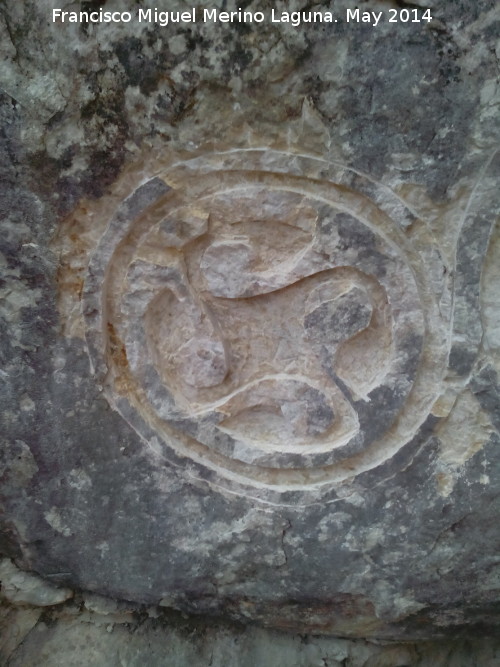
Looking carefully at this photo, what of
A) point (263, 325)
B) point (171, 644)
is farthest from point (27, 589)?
point (263, 325)

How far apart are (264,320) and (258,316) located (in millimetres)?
18

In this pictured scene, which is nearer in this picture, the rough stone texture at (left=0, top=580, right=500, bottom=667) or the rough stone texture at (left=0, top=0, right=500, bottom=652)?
the rough stone texture at (left=0, top=0, right=500, bottom=652)

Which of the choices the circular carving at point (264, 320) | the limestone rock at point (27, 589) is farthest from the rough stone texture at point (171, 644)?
the circular carving at point (264, 320)

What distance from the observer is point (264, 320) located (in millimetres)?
1570

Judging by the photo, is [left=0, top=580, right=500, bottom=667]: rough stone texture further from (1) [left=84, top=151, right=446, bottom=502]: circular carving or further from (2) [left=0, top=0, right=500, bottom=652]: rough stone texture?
(1) [left=84, top=151, right=446, bottom=502]: circular carving

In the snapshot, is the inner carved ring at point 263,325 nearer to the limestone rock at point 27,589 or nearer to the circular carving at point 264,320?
the circular carving at point 264,320

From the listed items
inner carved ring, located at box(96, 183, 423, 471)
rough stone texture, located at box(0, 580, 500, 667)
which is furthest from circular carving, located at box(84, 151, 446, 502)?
rough stone texture, located at box(0, 580, 500, 667)

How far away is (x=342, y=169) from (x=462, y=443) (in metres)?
0.73

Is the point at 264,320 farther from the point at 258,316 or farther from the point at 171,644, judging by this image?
the point at 171,644

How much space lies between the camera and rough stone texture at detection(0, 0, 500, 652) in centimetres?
133

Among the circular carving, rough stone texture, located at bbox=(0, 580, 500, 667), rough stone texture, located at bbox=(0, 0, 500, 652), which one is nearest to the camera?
rough stone texture, located at bbox=(0, 0, 500, 652)

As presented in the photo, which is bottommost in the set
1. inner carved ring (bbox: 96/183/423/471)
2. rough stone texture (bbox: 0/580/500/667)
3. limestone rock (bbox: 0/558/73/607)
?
rough stone texture (bbox: 0/580/500/667)

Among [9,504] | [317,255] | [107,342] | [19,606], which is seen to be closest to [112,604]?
[19,606]

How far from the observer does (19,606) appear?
6.31ft
